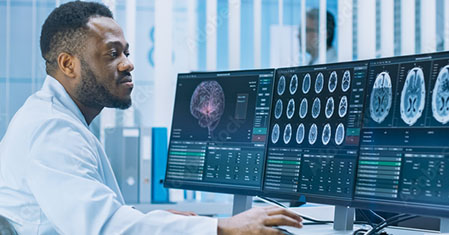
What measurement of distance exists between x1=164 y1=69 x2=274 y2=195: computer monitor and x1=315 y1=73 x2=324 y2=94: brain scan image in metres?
0.16

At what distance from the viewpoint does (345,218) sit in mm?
1687

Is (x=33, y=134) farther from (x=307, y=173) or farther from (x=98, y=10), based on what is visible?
(x=307, y=173)

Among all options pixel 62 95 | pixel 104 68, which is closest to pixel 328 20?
pixel 104 68

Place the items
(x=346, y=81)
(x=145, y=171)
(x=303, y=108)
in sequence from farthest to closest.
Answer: (x=145, y=171), (x=303, y=108), (x=346, y=81)

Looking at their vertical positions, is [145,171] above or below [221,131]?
below

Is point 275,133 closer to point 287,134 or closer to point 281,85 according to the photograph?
point 287,134

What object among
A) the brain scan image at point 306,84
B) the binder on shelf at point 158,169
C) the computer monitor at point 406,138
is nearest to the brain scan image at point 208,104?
the brain scan image at point 306,84

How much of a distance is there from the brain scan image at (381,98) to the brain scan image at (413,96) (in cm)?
4

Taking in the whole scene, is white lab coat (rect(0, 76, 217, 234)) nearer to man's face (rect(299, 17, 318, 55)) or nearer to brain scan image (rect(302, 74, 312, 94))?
brain scan image (rect(302, 74, 312, 94))

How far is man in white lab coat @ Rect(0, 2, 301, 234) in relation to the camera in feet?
4.22

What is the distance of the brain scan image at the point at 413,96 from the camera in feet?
4.87

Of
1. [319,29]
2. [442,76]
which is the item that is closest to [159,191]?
[319,29]

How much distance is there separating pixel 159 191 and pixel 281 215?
1.71 metres

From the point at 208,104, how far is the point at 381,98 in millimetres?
601
